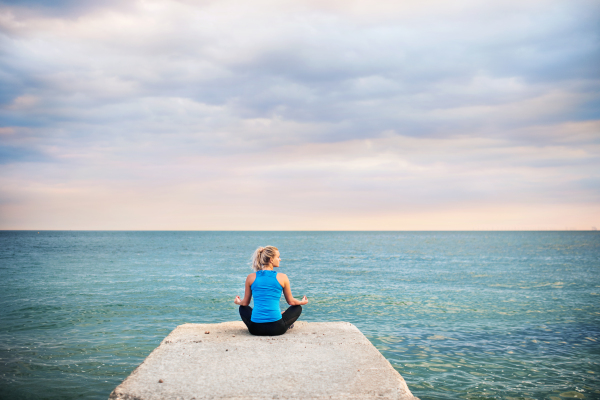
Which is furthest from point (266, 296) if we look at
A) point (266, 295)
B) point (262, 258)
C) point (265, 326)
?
point (262, 258)

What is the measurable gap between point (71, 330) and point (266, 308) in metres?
7.37

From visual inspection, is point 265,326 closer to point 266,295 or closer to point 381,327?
Result: point 266,295

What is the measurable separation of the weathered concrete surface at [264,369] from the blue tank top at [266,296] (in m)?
0.35

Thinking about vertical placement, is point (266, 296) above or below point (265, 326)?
above

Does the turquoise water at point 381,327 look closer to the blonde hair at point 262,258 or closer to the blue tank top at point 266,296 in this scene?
the blue tank top at point 266,296

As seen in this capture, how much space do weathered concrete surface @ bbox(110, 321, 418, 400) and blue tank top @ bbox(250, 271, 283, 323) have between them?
35 cm

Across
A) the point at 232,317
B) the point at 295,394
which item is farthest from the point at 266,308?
the point at 232,317

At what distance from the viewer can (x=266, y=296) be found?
6.69m

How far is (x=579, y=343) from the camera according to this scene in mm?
10289

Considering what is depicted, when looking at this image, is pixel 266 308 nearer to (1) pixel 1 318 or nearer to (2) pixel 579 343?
(2) pixel 579 343

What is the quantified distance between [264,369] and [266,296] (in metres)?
1.66

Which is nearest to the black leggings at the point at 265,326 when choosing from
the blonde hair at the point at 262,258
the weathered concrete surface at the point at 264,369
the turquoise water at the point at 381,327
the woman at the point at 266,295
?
the woman at the point at 266,295

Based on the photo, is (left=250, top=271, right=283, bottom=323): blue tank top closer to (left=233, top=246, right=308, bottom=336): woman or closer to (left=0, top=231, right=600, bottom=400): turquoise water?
(left=233, top=246, right=308, bottom=336): woman

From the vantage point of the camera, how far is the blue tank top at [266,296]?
670 centimetres
